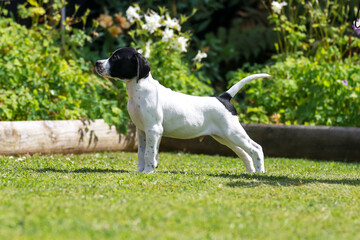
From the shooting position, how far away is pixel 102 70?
17.9 feet

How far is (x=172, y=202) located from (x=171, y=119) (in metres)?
1.59

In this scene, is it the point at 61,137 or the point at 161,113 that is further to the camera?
the point at 61,137

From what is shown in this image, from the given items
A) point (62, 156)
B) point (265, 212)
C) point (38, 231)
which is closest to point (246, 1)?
point (62, 156)

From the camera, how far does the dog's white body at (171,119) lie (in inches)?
216

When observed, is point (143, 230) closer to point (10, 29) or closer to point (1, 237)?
point (1, 237)

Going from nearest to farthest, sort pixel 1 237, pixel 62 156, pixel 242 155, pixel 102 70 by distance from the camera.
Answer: pixel 1 237, pixel 102 70, pixel 242 155, pixel 62 156

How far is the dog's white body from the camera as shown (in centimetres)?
548

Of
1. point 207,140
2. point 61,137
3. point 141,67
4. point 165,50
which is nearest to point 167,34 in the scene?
point 165,50

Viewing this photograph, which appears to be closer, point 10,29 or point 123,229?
point 123,229

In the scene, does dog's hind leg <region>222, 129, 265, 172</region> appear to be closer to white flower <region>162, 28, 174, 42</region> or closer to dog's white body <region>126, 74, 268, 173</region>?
dog's white body <region>126, 74, 268, 173</region>

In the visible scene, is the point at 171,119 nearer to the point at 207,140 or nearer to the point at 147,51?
the point at 207,140

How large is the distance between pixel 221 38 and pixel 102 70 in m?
7.19

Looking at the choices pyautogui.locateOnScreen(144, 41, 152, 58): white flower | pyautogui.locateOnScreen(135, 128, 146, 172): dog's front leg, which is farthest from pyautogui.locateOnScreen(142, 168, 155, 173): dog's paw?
pyautogui.locateOnScreen(144, 41, 152, 58): white flower

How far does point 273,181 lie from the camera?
17.4 feet
